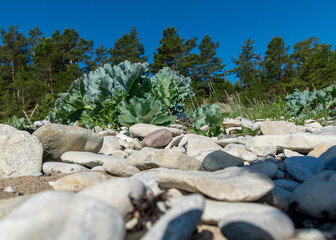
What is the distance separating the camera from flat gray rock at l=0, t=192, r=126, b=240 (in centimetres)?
78

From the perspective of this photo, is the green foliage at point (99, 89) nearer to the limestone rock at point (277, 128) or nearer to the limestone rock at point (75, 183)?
the limestone rock at point (277, 128)

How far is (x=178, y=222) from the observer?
90 centimetres

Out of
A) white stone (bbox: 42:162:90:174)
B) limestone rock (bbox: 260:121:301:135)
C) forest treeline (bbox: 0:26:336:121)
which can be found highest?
forest treeline (bbox: 0:26:336:121)

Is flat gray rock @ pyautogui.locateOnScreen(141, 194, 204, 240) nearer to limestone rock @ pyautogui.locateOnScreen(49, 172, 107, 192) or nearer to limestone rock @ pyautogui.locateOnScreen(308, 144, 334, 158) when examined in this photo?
limestone rock @ pyautogui.locateOnScreen(49, 172, 107, 192)

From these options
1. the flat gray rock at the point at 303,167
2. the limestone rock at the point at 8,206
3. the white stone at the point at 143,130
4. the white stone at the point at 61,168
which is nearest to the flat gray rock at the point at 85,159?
the white stone at the point at 61,168

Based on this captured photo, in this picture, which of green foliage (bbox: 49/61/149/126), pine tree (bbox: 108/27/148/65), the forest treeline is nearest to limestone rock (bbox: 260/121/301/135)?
green foliage (bbox: 49/61/149/126)

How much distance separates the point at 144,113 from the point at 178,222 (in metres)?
2.82

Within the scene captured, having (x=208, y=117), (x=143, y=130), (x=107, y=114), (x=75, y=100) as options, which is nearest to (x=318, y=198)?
(x=143, y=130)

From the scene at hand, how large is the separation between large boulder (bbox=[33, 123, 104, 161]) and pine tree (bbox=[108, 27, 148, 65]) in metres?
23.8

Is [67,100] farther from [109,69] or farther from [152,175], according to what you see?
[152,175]

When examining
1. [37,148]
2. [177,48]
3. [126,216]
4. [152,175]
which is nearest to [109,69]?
[37,148]

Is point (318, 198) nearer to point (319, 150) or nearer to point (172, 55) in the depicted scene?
point (319, 150)

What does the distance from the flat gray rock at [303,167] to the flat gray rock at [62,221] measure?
1532mm

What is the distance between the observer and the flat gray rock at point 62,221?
785 millimetres
